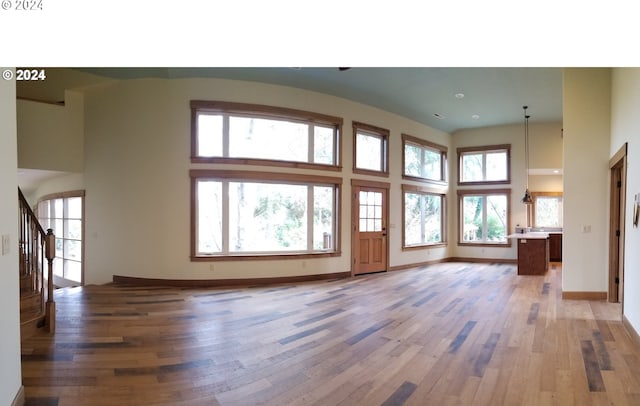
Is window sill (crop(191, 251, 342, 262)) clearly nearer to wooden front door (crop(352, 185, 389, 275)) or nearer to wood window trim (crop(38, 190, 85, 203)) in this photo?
wooden front door (crop(352, 185, 389, 275))

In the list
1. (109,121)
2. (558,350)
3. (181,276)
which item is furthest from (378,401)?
(109,121)

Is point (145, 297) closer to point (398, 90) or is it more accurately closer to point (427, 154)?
point (398, 90)

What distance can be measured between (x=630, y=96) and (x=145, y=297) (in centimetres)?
643

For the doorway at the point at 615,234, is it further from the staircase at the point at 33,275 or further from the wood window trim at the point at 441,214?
the staircase at the point at 33,275

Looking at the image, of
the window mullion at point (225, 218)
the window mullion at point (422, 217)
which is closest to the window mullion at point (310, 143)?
the window mullion at point (225, 218)

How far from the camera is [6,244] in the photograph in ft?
7.04

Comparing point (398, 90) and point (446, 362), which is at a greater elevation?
point (398, 90)

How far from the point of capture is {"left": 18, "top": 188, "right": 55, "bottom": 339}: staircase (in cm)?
361

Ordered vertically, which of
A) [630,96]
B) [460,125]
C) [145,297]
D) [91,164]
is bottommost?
[145,297]

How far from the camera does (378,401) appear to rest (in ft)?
7.43

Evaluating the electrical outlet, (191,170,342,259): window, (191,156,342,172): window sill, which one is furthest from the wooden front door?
the electrical outlet

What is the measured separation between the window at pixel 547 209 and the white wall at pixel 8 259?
10.5 meters

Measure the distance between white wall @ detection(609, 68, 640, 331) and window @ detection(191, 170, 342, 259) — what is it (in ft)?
13.9
